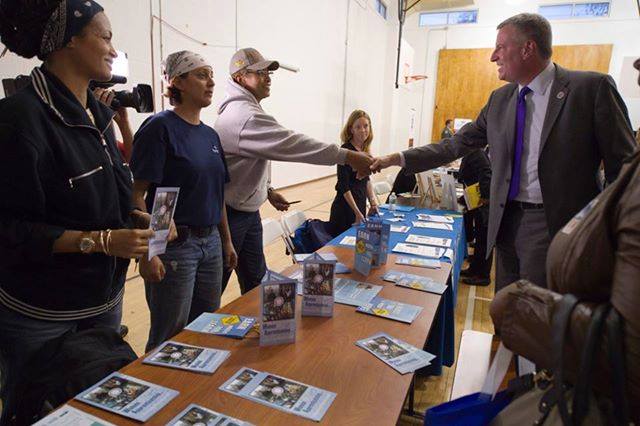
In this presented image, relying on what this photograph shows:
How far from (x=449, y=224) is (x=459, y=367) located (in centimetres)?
161

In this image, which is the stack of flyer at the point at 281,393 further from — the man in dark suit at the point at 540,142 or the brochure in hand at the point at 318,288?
the man in dark suit at the point at 540,142

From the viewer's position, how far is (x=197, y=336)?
Result: 1.30m

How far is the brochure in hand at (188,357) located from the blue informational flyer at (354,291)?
549 mm

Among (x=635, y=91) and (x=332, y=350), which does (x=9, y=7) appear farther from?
(x=635, y=91)

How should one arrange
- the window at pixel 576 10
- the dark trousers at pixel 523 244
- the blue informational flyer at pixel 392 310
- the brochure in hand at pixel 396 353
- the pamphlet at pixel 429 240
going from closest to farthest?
the brochure in hand at pixel 396 353
the blue informational flyer at pixel 392 310
the dark trousers at pixel 523 244
the pamphlet at pixel 429 240
the window at pixel 576 10

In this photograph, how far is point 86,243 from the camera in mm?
1118

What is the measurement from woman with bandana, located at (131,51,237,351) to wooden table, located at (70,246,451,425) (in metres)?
0.29

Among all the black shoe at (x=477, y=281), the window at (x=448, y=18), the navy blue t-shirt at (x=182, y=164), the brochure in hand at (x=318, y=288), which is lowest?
the black shoe at (x=477, y=281)

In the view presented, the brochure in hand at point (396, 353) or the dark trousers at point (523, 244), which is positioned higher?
the dark trousers at point (523, 244)

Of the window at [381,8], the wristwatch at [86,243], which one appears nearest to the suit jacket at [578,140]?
the wristwatch at [86,243]

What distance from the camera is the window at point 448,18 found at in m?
11.8

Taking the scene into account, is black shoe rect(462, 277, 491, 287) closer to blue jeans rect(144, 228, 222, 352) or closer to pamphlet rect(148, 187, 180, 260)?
blue jeans rect(144, 228, 222, 352)

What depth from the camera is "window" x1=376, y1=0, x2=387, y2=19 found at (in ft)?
37.0

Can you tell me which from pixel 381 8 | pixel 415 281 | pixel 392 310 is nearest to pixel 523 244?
pixel 415 281
